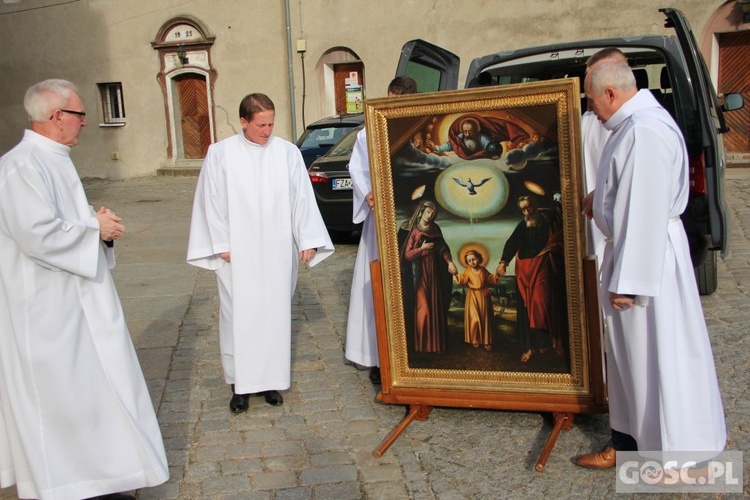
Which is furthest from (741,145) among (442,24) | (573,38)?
(442,24)

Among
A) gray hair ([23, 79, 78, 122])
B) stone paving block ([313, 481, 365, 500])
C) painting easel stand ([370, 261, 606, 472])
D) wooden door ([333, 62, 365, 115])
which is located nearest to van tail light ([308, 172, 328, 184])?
painting easel stand ([370, 261, 606, 472])

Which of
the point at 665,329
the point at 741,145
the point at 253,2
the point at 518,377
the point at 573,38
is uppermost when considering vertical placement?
the point at 253,2

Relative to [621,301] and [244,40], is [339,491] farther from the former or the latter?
[244,40]

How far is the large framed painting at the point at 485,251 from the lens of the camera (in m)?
3.93

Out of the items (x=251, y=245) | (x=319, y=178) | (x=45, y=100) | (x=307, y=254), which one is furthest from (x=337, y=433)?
(x=319, y=178)

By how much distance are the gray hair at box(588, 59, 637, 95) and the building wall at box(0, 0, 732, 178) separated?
14666 mm

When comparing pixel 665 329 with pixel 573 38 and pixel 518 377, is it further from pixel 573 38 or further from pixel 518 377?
pixel 573 38

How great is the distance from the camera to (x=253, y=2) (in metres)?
20.7

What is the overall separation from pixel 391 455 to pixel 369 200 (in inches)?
62.5

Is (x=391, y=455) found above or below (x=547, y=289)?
below

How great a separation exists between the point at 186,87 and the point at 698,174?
60.7 feet

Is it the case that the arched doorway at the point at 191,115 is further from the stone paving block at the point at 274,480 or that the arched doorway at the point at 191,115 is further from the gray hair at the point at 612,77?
the gray hair at the point at 612,77

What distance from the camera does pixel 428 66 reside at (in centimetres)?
686

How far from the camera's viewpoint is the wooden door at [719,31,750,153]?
55.4 ft
